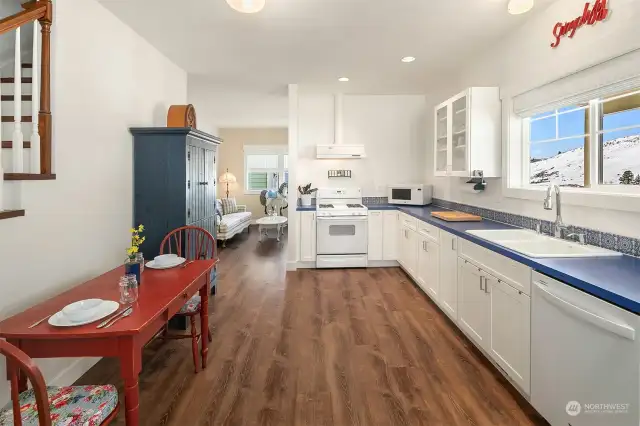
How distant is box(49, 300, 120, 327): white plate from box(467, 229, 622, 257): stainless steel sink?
2127mm

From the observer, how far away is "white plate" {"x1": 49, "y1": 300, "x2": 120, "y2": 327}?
4.88ft

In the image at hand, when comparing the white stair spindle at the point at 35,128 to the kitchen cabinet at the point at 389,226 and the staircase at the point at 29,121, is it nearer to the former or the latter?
the staircase at the point at 29,121

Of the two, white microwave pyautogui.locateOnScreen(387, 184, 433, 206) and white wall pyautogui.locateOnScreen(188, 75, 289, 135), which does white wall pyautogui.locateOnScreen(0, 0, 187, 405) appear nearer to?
white wall pyautogui.locateOnScreen(188, 75, 289, 135)

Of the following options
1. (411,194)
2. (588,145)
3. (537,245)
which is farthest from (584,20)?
(411,194)

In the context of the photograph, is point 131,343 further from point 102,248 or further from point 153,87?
point 153,87

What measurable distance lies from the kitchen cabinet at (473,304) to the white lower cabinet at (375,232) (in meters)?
2.31

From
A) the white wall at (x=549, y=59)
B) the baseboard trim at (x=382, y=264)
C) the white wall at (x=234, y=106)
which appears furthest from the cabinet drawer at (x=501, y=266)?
the white wall at (x=234, y=106)

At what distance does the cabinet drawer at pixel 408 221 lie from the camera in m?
4.38

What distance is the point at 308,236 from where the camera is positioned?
17.1ft

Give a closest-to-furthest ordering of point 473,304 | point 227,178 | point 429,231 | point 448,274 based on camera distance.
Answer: point 473,304, point 448,274, point 429,231, point 227,178

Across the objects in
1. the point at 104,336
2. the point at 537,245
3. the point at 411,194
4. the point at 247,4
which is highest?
the point at 247,4

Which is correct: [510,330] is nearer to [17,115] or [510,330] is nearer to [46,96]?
[17,115]

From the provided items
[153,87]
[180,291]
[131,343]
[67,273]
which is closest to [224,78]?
[153,87]

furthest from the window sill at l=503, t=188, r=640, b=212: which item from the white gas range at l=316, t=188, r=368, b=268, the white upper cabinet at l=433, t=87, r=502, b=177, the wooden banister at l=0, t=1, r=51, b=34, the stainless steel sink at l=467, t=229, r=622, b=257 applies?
the wooden banister at l=0, t=1, r=51, b=34
